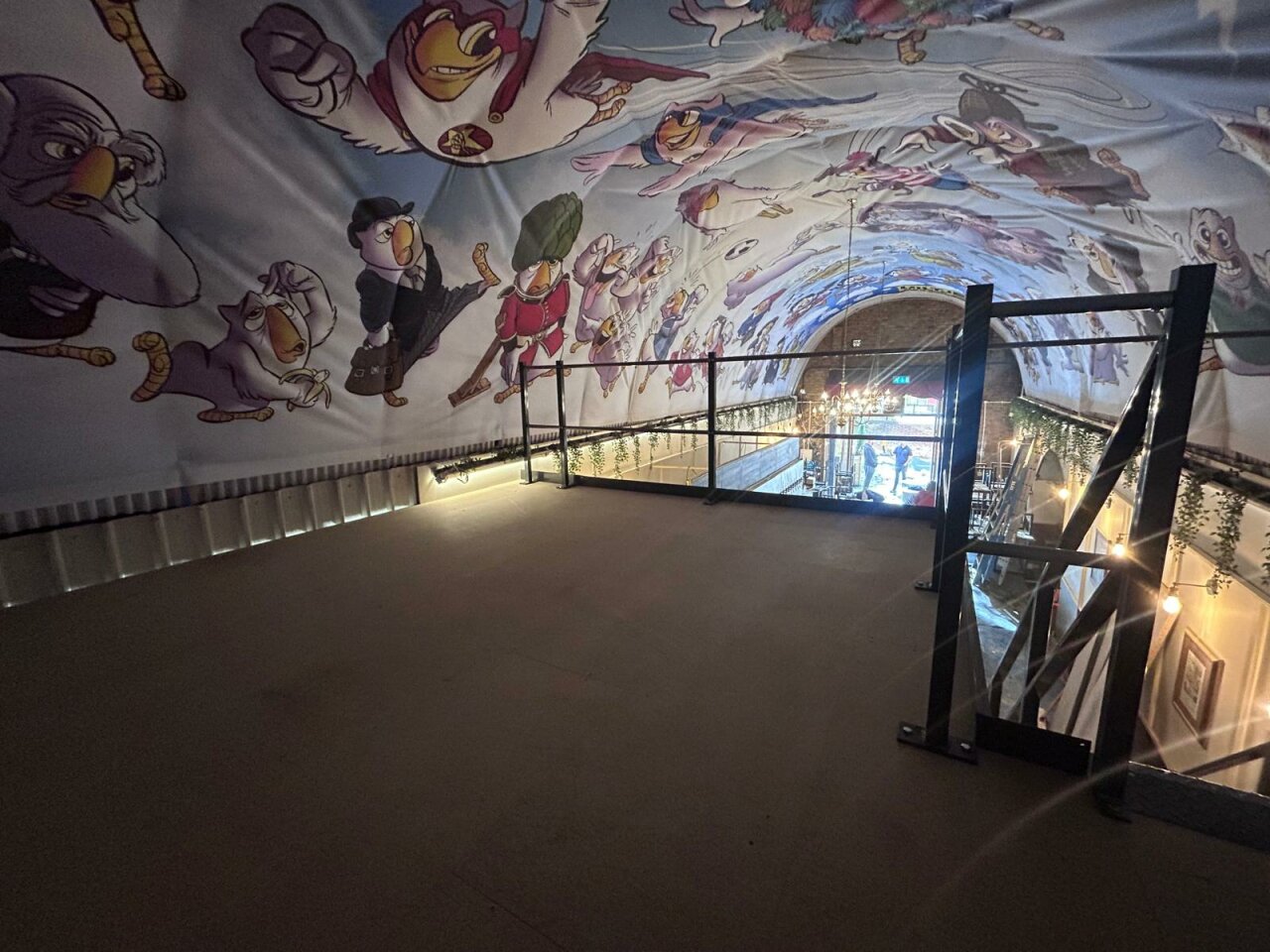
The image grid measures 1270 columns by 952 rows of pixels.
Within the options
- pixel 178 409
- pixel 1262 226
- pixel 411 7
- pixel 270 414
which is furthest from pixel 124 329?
pixel 1262 226

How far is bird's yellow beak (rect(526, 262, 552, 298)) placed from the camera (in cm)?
462

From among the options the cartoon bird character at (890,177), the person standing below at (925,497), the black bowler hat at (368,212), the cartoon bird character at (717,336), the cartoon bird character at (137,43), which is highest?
the cartoon bird character at (890,177)

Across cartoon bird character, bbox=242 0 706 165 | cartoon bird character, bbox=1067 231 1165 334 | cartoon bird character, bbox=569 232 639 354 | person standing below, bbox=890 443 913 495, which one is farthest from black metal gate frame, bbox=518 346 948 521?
person standing below, bbox=890 443 913 495

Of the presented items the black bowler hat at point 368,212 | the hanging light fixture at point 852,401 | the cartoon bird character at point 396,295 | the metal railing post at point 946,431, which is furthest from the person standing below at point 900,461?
the black bowler hat at point 368,212

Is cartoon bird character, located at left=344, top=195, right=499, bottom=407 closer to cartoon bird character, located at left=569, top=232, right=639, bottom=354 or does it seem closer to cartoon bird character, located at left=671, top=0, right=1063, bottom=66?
cartoon bird character, located at left=569, top=232, right=639, bottom=354

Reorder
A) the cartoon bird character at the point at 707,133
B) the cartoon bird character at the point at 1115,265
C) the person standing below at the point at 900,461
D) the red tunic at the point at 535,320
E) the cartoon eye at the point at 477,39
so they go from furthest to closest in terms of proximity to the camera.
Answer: the person standing below at the point at 900,461, the cartoon bird character at the point at 1115,265, the red tunic at the point at 535,320, the cartoon bird character at the point at 707,133, the cartoon eye at the point at 477,39

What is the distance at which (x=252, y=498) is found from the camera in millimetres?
3170

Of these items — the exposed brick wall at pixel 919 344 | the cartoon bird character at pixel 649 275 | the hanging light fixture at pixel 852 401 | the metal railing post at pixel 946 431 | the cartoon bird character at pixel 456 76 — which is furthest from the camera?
the exposed brick wall at pixel 919 344

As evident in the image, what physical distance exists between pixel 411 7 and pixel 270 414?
243 cm

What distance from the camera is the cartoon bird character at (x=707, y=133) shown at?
12.9 ft

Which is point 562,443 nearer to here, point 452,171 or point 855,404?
point 452,171

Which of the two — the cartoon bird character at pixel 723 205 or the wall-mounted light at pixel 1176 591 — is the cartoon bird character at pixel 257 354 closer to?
the cartoon bird character at pixel 723 205

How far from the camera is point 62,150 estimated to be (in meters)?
2.05

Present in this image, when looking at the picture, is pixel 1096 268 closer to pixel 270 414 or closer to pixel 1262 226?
pixel 1262 226
